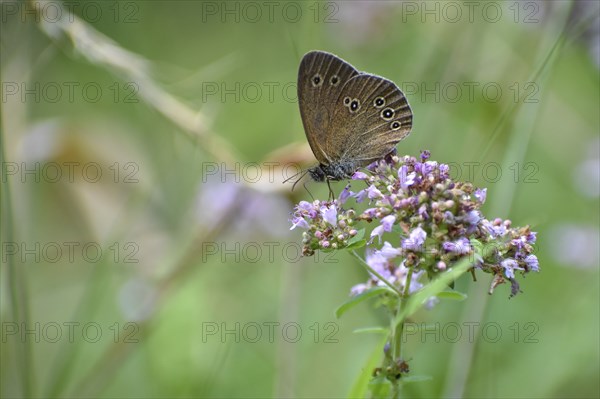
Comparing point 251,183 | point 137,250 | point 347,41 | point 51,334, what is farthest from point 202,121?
point 347,41

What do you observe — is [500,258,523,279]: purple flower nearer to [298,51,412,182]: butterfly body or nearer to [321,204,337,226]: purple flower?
[321,204,337,226]: purple flower

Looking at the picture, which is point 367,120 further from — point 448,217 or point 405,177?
point 448,217

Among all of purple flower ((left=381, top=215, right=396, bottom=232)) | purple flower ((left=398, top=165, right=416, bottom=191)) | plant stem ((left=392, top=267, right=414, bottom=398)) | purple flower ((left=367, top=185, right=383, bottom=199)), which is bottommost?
plant stem ((left=392, top=267, right=414, bottom=398))

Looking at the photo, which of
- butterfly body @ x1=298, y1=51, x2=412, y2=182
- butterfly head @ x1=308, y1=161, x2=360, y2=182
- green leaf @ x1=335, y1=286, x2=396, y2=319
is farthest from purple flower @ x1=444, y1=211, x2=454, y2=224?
butterfly head @ x1=308, y1=161, x2=360, y2=182

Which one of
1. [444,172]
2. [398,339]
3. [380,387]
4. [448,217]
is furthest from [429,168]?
[380,387]

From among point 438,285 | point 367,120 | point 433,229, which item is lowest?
point 438,285

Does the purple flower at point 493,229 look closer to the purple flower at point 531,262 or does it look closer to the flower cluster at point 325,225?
the purple flower at point 531,262

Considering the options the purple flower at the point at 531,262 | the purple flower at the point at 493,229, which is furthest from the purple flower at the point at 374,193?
the purple flower at the point at 531,262
